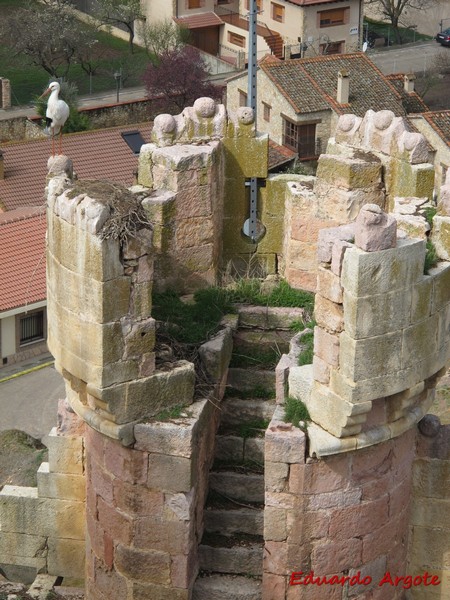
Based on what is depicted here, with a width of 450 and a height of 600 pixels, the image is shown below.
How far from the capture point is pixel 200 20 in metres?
79.5

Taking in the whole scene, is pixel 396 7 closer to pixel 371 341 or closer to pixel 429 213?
pixel 429 213

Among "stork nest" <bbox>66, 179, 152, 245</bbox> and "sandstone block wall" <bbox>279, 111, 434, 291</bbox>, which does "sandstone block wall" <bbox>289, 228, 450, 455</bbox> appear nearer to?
"stork nest" <bbox>66, 179, 152, 245</bbox>

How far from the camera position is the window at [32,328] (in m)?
41.8

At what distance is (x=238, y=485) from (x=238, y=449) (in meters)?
0.56

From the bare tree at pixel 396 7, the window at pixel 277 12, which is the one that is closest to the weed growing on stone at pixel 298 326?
the window at pixel 277 12

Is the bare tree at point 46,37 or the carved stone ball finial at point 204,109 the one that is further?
the bare tree at point 46,37

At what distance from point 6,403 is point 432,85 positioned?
40186 mm

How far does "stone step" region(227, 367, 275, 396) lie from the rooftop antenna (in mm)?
2663

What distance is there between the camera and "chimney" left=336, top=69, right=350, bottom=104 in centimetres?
6147

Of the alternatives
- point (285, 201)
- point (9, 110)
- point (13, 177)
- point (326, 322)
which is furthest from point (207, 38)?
point (326, 322)

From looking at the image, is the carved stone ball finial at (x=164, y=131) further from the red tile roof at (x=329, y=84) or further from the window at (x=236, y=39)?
the window at (x=236, y=39)

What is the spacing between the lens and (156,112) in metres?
68.5

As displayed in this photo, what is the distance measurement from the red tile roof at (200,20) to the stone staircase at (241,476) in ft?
180

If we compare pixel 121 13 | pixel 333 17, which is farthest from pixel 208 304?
pixel 121 13
